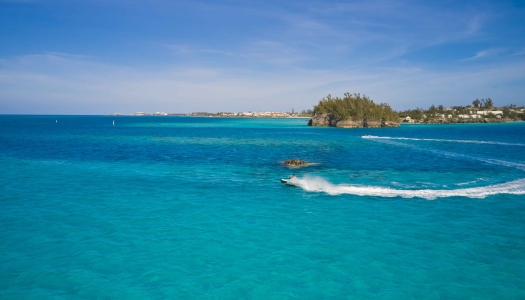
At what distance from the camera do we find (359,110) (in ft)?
528

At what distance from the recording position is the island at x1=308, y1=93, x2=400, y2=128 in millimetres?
160250

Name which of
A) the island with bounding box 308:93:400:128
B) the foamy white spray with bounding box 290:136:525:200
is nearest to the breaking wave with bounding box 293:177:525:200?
the foamy white spray with bounding box 290:136:525:200

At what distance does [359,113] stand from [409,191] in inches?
5316

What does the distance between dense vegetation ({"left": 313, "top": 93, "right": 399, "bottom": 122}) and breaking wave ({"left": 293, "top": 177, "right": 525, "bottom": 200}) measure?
129995 mm

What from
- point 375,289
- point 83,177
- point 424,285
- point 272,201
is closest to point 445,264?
point 424,285

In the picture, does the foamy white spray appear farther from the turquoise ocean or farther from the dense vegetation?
the dense vegetation

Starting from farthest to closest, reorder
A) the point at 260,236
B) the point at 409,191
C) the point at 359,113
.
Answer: the point at 359,113 < the point at 409,191 < the point at 260,236

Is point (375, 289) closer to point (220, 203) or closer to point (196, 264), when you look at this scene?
point (196, 264)

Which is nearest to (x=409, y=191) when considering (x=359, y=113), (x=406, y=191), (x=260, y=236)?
(x=406, y=191)

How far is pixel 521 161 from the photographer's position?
49375mm

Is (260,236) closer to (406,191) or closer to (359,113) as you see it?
(406,191)

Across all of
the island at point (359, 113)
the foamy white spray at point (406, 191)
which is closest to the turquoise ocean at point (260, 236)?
the foamy white spray at point (406, 191)

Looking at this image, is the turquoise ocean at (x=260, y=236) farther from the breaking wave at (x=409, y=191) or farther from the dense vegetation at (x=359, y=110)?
the dense vegetation at (x=359, y=110)

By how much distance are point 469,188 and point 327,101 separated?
150719mm
